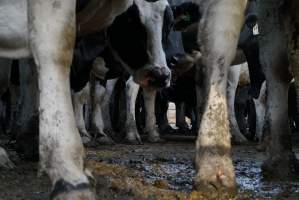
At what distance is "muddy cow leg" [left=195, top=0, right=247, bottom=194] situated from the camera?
2.91 meters

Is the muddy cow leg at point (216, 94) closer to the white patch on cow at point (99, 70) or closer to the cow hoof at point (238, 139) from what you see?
the white patch on cow at point (99, 70)

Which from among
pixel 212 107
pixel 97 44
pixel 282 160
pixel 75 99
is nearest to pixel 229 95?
pixel 75 99

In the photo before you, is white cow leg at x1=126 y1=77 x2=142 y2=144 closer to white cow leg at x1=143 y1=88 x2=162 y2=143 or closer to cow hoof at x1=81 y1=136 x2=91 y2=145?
white cow leg at x1=143 y1=88 x2=162 y2=143

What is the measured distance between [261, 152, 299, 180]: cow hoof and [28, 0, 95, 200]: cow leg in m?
1.41

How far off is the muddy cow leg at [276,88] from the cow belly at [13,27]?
1433 mm

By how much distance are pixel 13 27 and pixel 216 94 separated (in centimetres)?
150

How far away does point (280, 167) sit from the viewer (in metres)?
3.73

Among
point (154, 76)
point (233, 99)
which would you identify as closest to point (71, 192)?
point (154, 76)

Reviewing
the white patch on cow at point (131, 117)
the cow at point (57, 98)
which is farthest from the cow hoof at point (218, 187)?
the white patch on cow at point (131, 117)

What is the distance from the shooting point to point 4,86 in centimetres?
488

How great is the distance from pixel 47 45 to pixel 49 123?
35 cm

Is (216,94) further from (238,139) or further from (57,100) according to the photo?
(238,139)

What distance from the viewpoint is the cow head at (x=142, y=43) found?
20.2ft

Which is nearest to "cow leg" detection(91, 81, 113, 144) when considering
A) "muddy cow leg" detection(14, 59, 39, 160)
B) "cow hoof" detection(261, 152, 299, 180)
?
"muddy cow leg" detection(14, 59, 39, 160)
